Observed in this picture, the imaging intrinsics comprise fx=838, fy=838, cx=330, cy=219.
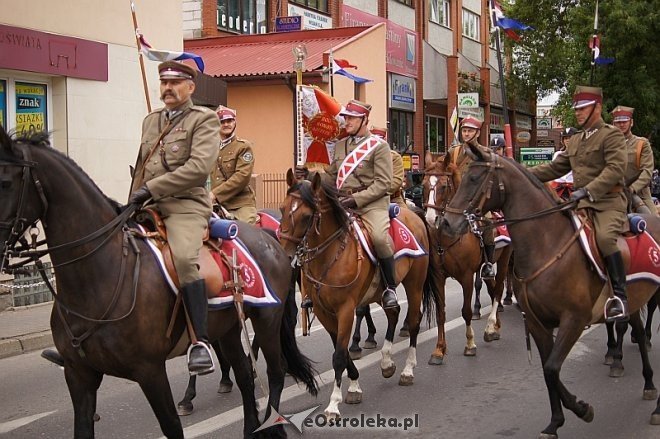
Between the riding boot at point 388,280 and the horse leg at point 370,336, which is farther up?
the riding boot at point 388,280

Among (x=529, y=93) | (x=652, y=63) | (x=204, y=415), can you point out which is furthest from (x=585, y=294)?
(x=529, y=93)

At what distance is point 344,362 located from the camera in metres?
7.51

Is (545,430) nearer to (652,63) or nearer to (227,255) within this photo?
(227,255)

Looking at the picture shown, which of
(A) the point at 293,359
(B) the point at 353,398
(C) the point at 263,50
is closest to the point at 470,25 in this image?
(C) the point at 263,50

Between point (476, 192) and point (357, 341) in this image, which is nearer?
point (476, 192)

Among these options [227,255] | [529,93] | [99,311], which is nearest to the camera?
[99,311]

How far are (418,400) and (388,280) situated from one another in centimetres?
126

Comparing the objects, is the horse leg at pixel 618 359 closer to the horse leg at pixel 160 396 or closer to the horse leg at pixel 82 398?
the horse leg at pixel 160 396

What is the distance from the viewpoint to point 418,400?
26.3ft

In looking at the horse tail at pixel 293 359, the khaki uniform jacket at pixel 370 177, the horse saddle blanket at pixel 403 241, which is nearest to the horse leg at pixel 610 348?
the horse saddle blanket at pixel 403 241

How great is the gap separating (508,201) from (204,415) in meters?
3.24

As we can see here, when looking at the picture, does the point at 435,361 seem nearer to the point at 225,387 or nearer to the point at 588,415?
the point at 225,387

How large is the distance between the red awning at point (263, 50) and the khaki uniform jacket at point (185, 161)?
57.0 feet

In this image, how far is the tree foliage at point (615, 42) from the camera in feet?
93.1
